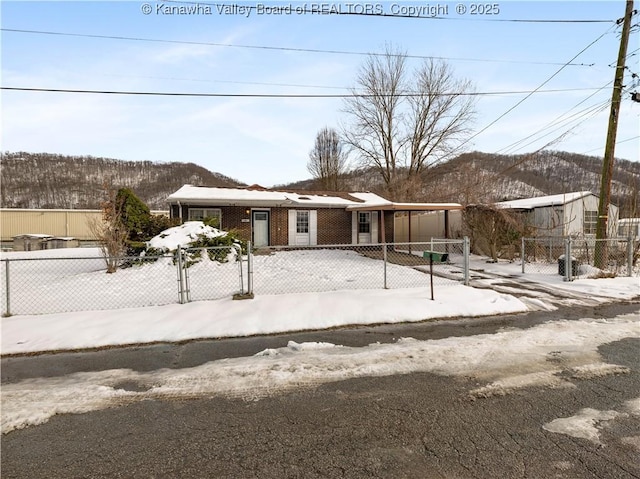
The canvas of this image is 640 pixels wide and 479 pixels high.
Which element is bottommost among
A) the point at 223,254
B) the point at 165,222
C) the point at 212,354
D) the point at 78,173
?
the point at 212,354

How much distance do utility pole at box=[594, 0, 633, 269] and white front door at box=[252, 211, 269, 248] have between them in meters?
13.5

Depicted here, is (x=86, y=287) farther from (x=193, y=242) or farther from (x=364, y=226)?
(x=364, y=226)

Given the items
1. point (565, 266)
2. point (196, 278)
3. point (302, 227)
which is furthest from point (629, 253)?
point (302, 227)

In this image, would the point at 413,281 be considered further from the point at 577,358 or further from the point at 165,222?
the point at 165,222

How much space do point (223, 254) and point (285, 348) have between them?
857 centimetres

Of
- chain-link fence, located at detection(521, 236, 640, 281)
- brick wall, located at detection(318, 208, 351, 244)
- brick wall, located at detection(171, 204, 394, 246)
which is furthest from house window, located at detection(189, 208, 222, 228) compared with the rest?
chain-link fence, located at detection(521, 236, 640, 281)

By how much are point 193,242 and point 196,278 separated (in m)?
2.64

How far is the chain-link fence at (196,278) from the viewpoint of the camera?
Result: 719 cm

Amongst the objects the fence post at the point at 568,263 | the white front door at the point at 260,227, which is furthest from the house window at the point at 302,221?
the fence post at the point at 568,263

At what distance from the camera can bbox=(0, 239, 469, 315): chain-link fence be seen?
7191 millimetres

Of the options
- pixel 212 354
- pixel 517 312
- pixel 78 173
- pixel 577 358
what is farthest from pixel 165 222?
pixel 78 173

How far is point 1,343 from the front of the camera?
5.04 metres

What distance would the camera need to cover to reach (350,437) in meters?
2.65

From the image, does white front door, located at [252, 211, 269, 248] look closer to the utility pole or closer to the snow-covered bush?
the snow-covered bush
